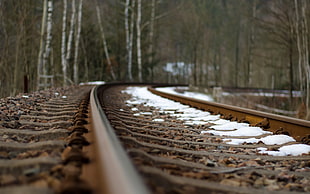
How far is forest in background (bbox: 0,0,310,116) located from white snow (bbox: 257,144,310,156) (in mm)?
7783

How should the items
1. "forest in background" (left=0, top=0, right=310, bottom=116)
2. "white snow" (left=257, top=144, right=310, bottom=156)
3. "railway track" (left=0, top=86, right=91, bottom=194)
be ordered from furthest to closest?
1. "forest in background" (left=0, top=0, right=310, bottom=116)
2. "white snow" (left=257, top=144, right=310, bottom=156)
3. "railway track" (left=0, top=86, right=91, bottom=194)

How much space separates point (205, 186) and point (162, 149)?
1.03m

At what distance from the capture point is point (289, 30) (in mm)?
14586

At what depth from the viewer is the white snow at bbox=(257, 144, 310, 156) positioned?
2.89 meters

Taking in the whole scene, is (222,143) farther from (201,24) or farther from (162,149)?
(201,24)

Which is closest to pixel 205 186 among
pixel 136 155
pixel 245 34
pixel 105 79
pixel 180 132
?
pixel 136 155

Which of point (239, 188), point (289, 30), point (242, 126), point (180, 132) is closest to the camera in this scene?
point (239, 188)

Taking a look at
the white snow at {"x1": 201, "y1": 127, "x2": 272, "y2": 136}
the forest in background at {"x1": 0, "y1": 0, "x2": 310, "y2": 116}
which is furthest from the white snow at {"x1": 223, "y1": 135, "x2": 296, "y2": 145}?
the forest in background at {"x1": 0, "y1": 0, "x2": 310, "y2": 116}

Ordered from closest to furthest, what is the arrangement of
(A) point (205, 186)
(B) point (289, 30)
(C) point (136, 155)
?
(A) point (205, 186) < (C) point (136, 155) < (B) point (289, 30)

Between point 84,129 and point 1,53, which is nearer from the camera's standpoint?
point 84,129

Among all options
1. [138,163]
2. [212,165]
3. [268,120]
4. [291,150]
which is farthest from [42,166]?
[268,120]

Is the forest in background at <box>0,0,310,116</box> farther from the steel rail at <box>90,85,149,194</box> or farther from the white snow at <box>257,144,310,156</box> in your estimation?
the steel rail at <box>90,85,149,194</box>

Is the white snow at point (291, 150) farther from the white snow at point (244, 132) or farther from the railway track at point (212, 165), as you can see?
the white snow at point (244, 132)

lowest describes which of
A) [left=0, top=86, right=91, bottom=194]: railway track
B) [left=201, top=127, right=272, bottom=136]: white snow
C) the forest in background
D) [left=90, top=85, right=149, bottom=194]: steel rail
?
[left=201, top=127, right=272, bottom=136]: white snow
